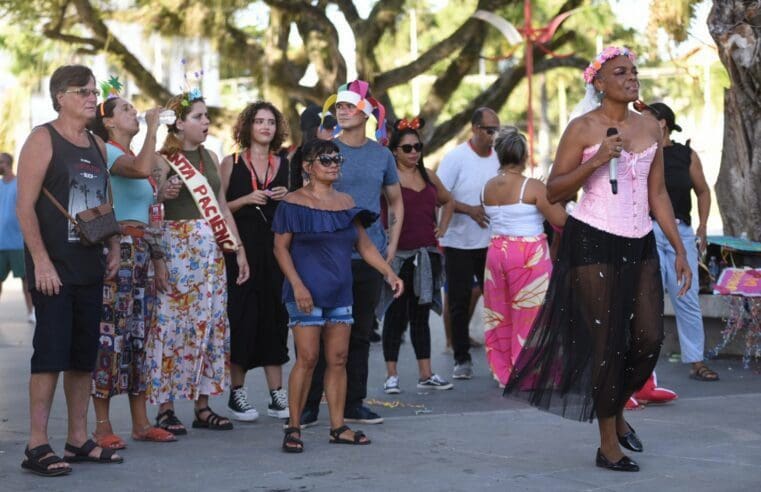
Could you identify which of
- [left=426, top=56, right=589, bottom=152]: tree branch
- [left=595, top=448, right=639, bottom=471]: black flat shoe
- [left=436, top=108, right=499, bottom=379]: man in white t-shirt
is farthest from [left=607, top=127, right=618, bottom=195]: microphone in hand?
[left=426, top=56, right=589, bottom=152]: tree branch

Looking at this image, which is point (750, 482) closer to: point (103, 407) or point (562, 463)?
point (562, 463)

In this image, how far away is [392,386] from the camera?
9641 millimetres

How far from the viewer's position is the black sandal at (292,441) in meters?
7.09

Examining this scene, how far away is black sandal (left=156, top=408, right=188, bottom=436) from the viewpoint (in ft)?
25.5

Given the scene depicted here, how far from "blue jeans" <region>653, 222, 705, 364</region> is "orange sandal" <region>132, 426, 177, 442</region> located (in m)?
4.22

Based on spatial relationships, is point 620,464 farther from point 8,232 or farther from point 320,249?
point 8,232

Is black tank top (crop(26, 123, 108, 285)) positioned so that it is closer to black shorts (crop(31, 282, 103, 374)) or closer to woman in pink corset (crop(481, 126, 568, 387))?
black shorts (crop(31, 282, 103, 374))

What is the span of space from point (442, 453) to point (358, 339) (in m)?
1.27

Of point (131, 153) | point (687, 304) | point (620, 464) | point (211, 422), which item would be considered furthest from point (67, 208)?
point (687, 304)

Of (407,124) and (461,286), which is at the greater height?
(407,124)

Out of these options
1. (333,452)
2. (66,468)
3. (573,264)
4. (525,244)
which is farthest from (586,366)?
(525,244)

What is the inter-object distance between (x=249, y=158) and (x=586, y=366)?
285cm

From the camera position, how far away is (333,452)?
7.13m

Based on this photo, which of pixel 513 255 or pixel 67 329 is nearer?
pixel 67 329
